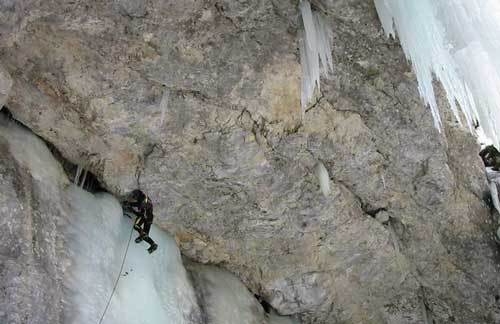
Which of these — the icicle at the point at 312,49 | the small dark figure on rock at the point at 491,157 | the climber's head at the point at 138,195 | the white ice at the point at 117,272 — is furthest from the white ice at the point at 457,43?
the white ice at the point at 117,272

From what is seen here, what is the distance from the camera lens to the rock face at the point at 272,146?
4.60 meters

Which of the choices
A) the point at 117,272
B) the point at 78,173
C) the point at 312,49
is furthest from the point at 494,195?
the point at 78,173

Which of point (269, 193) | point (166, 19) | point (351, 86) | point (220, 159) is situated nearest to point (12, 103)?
point (166, 19)

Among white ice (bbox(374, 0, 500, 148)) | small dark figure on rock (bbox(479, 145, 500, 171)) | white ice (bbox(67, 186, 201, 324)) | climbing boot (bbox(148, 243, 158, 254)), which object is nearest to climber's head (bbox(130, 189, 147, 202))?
white ice (bbox(67, 186, 201, 324))

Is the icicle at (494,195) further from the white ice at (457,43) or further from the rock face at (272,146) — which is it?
the white ice at (457,43)

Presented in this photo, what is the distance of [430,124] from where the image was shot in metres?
5.59

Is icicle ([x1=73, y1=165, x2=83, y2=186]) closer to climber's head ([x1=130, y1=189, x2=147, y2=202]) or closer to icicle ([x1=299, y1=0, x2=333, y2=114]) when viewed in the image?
climber's head ([x1=130, y1=189, x2=147, y2=202])

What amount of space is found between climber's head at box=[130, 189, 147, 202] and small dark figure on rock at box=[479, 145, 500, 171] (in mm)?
4302

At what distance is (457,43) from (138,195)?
331 centimetres

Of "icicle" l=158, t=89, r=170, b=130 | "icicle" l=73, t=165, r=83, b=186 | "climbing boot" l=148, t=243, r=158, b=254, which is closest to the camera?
"icicle" l=158, t=89, r=170, b=130

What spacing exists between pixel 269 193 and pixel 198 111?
4.15 feet

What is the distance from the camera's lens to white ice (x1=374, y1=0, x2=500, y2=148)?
4020mm

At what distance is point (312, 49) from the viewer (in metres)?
4.58

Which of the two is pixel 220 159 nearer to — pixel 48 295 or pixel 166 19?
pixel 166 19
